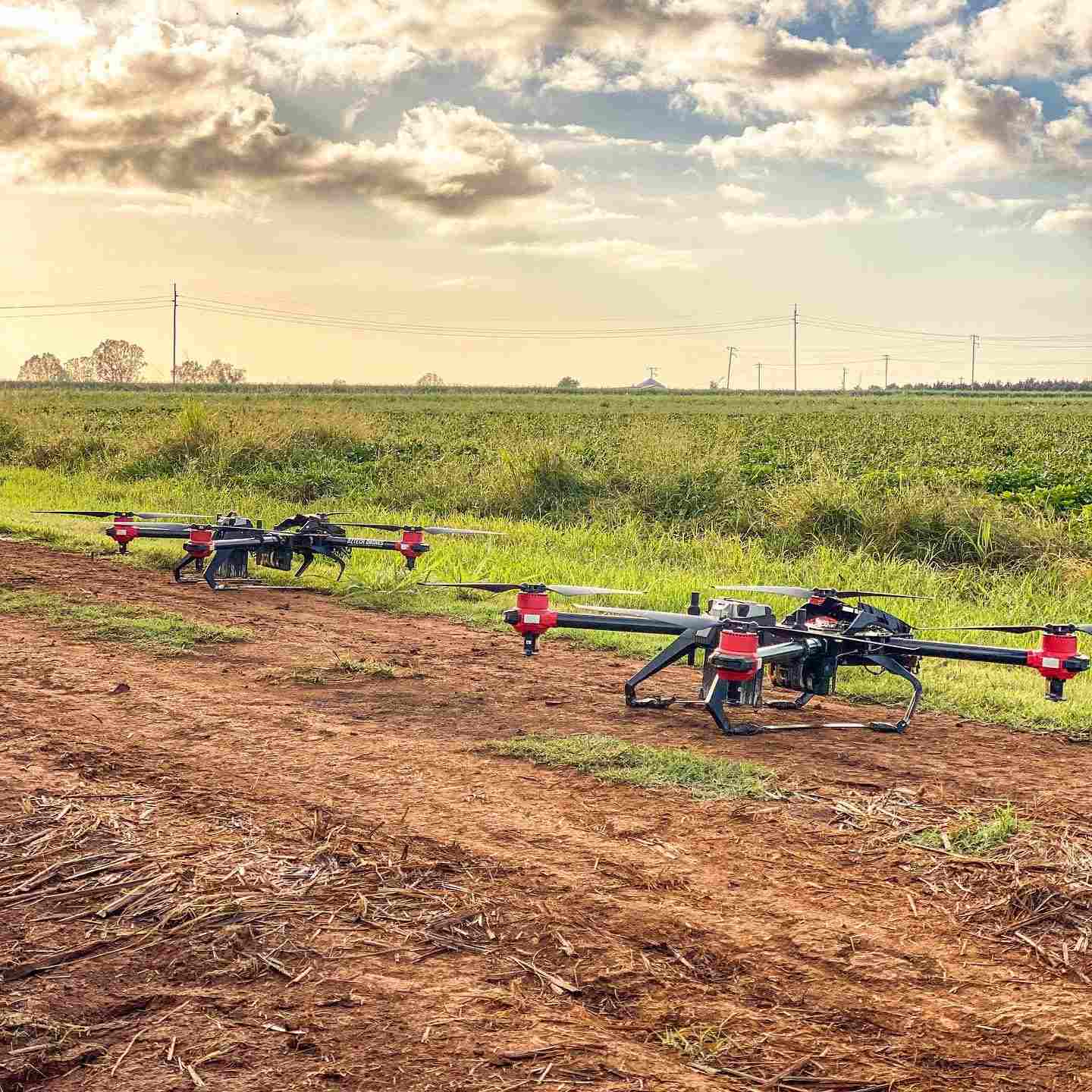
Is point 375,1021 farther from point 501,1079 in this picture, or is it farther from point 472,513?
point 472,513

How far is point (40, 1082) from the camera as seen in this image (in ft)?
9.95

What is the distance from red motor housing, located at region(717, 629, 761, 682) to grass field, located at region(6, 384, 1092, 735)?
240 cm

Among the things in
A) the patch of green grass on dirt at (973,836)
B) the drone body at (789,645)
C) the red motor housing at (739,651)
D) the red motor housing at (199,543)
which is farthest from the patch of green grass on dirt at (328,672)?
the patch of green grass on dirt at (973,836)

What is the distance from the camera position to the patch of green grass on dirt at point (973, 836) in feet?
15.5

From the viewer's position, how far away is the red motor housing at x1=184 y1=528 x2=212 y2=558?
34.0ft

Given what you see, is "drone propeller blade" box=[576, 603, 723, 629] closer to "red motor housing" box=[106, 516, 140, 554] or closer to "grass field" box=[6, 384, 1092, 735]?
"grass field" box=[6, 384, 1092, 735]

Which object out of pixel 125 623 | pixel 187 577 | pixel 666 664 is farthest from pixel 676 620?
pixel 187 577

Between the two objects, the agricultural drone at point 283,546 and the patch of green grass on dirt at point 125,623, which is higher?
the agricultural drone at point 283,546

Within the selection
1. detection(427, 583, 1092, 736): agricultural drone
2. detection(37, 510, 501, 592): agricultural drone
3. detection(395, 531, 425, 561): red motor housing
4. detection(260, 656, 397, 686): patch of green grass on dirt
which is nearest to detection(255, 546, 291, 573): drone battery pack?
detection(37, 510, 501, 592): agricultural drone

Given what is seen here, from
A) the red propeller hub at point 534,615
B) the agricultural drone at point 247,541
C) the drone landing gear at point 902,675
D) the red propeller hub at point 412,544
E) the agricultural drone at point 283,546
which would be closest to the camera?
the red propeller hub at point 534,615

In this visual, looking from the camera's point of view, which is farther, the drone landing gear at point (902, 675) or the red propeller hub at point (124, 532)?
the red propeller hub at point (124, 532)

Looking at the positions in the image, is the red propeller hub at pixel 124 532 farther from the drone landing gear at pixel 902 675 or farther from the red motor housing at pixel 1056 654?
the red motor housing at pixel 1056 654

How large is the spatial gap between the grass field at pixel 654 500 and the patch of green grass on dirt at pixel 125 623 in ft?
6.75

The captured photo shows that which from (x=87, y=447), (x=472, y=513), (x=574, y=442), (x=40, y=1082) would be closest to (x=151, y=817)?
(x=40, y=1082)
